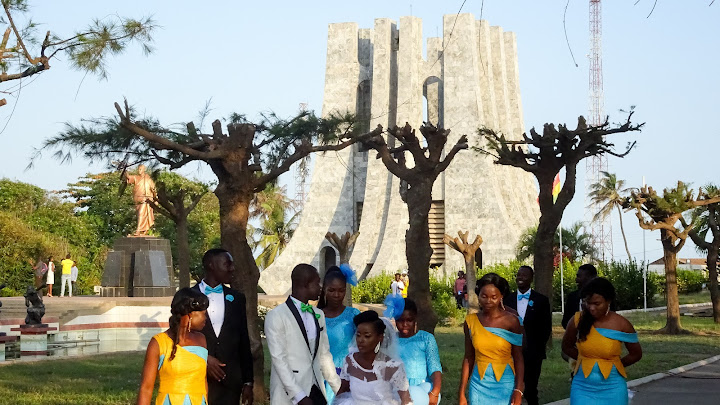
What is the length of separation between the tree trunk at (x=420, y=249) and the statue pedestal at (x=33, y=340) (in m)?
7.95

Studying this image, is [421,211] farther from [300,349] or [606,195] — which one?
[606,195]

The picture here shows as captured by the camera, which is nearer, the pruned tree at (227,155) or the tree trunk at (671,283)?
the pruned tree at (227,155)

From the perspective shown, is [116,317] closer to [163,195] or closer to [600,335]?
[163,195]

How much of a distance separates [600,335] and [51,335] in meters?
16.0

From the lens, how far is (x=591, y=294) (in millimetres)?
6621

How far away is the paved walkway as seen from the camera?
11453 millimetres

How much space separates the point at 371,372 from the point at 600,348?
1.62m

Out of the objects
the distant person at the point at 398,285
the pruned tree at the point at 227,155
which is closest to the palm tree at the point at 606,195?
the distant person at the point at 398,285

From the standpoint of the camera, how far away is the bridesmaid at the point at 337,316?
6723 mm

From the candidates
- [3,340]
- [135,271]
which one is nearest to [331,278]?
[3,340]

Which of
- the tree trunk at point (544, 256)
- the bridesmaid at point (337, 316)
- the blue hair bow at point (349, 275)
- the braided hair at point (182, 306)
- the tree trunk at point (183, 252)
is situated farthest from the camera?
the tree trunk at point (183, 252)

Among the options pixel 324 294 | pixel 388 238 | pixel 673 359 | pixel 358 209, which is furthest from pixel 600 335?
pixel 358 209

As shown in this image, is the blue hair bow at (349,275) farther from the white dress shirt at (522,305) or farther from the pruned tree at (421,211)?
the pruned tree at (421,211)

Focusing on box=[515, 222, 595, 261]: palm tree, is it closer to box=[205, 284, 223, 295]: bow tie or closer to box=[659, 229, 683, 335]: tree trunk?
box=[659, 229, 683, 335]: tree trunk
